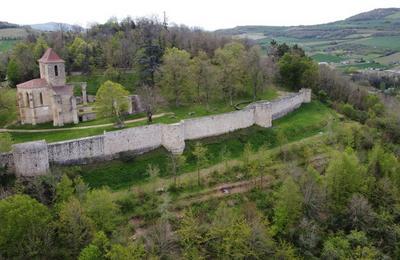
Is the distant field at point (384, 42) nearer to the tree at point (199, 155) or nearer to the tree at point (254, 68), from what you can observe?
the tree at point (254, 68)

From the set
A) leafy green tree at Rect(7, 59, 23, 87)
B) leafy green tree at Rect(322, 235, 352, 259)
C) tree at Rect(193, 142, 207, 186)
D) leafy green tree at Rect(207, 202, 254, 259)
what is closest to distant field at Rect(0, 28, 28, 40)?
leafy green tree at Rect(7, 59, 23, 87)

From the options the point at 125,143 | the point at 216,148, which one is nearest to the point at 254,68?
the point at 216,148

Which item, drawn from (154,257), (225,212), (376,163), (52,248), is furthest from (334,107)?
(52,248)

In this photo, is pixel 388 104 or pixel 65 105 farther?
pixel 388 104

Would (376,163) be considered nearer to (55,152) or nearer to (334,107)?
(334,107)

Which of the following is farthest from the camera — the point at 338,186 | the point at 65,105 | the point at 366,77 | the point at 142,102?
the point at 366,77

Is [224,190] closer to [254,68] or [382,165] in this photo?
[382,165]
